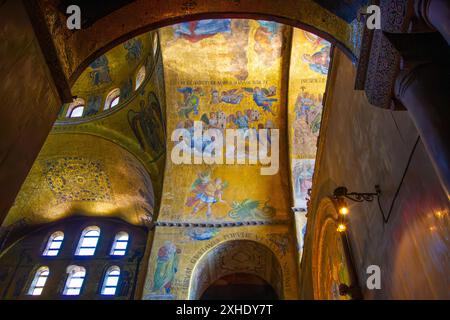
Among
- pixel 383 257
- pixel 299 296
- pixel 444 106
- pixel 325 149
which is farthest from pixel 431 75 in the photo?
pixel 299 296

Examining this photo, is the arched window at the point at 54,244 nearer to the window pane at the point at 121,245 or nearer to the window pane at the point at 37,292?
the window pane at the point at 37,292

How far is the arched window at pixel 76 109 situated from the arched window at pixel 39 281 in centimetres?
619

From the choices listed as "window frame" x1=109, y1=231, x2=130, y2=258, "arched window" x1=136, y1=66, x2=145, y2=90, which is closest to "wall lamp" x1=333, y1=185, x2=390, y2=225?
"arched window" x1=136, y1=66, x2=145, y2=90

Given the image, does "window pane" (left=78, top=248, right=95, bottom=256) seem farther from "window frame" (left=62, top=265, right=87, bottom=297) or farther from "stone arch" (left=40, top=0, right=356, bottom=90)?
"stone arch" (left=40, top=0, right=356, bottom=90)

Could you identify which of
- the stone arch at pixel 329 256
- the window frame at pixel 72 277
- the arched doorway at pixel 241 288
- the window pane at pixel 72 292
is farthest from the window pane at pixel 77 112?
the stone arch at pixel 329 256

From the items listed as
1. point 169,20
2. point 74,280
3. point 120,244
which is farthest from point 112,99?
point 169,20

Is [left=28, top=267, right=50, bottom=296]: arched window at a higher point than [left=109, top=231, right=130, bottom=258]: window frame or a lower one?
lower

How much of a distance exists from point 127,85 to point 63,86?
33.6ft

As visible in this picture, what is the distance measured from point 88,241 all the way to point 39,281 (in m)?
2.31

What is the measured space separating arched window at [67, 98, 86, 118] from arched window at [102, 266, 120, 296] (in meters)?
6.04

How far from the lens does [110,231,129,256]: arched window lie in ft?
50.5

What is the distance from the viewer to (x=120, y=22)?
483cm

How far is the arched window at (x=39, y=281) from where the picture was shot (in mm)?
14419

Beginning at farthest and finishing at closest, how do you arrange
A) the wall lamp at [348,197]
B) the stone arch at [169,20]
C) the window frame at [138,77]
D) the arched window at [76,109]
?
the arched window at [76,109]
the window frame at [138,77]
the stone arch at [169,20]
the wall lamp at [348,197]
